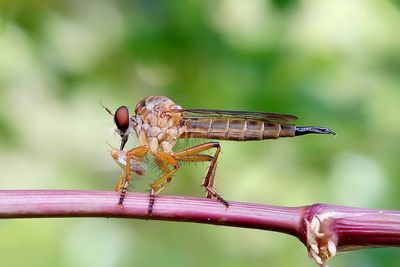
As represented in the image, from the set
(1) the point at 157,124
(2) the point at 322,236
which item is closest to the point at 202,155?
(1) the point at 157,124

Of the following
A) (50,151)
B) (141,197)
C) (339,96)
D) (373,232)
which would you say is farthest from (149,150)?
(50,151)

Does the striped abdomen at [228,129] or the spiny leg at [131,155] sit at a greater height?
the striped abdomen at [228,129]

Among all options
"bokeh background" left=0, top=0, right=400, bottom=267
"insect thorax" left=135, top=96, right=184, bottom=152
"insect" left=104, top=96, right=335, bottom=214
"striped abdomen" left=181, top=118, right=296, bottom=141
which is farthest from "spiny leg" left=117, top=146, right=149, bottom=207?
"bokeh background" left=0, top=0, right=400, bottom=267

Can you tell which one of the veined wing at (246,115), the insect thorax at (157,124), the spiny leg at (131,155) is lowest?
the spiny leg at (131,155)

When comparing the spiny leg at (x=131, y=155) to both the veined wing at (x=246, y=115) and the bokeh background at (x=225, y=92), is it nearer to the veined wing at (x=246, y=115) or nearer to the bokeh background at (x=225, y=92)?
the veined wing at (x=246, y=115)

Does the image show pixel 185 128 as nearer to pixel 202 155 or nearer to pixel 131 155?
pixel 202 155

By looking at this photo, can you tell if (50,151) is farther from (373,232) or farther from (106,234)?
(373,232)

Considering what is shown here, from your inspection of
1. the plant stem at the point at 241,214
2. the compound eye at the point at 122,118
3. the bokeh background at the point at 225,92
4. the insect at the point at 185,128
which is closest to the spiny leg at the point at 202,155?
the insect at the point at 185,128

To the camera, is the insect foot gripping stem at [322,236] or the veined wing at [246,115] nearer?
the insect foot gripping stem at [322,236]
